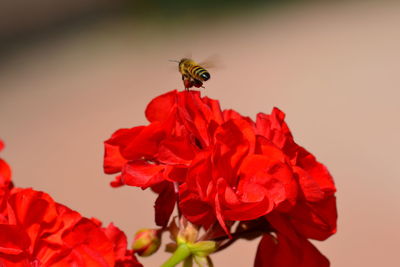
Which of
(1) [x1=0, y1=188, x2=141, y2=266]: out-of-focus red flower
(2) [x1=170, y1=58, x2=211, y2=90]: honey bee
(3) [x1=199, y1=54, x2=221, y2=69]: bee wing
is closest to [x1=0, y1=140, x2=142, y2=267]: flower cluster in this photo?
(1) [x1=0, y1=188, x2=141, y2=266]: out-of-focus red flower

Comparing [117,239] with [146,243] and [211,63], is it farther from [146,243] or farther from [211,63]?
[211,63]

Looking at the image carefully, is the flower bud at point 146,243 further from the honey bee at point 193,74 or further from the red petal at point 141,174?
the honey bee at point 193,74

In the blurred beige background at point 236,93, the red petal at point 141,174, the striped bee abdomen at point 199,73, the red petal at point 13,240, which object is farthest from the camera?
the blurred beige background at point 236,93

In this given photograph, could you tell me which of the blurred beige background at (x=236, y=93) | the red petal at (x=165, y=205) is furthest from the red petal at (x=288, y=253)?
the blurred beige background at (x=236, y=93)

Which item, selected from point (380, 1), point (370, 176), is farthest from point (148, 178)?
point (380, 1)

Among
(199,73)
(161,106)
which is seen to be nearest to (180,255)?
(161,106)

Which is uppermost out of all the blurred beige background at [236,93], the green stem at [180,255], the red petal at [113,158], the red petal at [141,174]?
the blurred beige background at [236,93]

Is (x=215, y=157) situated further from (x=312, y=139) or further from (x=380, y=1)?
(x=380, y=1)

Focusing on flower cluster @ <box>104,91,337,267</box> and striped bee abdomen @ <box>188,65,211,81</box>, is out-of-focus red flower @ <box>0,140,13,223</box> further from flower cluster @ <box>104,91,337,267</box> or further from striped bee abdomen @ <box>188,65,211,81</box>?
striped bee abdomen @ <box>188,65,211,81</box>
